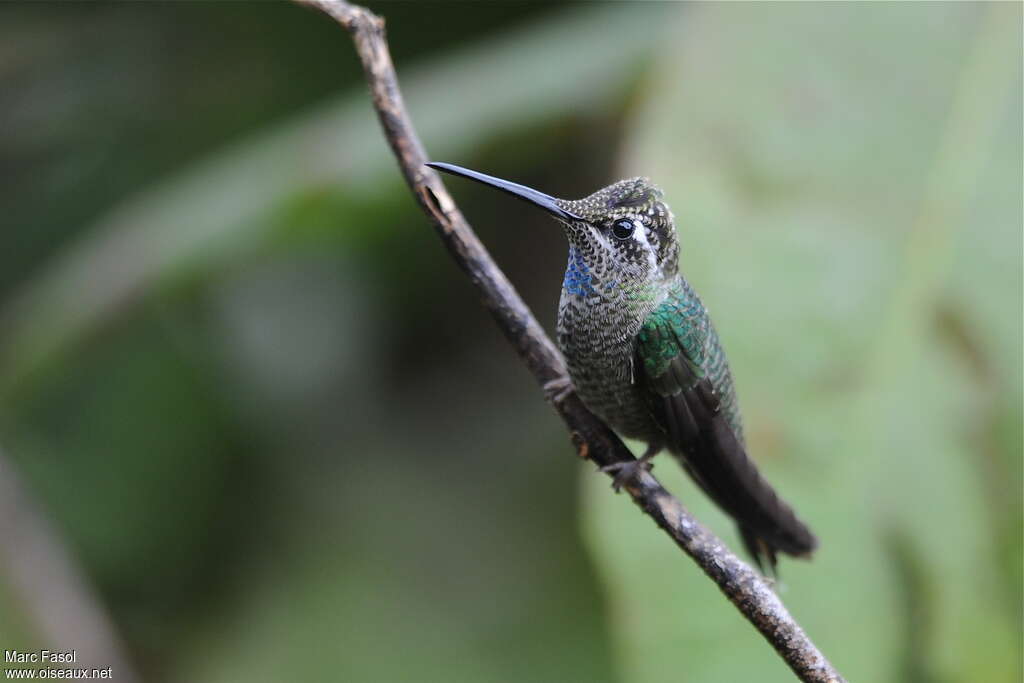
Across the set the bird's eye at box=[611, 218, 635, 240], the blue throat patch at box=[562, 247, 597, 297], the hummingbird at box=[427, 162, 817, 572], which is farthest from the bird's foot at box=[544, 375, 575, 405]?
the bird's eye at box=[611, 218, 635, 240]

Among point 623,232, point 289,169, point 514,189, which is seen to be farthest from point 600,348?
point 289,169

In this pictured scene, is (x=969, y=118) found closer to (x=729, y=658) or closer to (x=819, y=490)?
(x=819, y=490)

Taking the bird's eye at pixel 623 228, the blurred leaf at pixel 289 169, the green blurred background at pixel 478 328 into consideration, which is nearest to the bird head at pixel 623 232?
the bird's eye at pixel 623 228

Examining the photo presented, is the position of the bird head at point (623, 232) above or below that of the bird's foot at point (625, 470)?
above

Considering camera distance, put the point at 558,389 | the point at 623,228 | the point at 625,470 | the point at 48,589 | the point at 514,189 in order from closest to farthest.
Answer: the point at 514,189 → the point at 625,470 → the point at 623,228 → the point at 558,389 → the point at 48,589

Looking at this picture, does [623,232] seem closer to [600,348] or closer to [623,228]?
[623,228]

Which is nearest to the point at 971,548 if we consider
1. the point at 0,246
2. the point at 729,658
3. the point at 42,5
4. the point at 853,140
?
the point at 729,658

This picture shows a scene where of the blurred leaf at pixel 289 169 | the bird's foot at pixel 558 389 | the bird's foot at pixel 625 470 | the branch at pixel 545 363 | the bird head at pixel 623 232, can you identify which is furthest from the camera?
the blurred leaf at pixel 289 169

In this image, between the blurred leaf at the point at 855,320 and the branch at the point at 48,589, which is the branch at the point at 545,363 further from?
the branch at the point at 48,589
